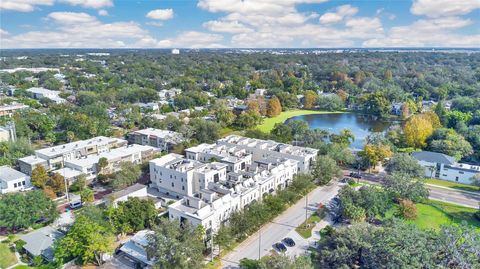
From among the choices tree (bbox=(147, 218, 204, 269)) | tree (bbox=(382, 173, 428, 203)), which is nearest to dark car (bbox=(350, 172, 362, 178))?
tree (bbox=(382, 173, 428, 203))

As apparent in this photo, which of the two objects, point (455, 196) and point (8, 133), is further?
point (8, 133)

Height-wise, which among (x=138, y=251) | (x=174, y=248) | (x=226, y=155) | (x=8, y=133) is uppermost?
(x=8, y=133)

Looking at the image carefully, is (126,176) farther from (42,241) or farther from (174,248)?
(174,248)

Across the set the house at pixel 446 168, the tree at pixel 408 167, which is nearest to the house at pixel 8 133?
the tree at pixel 408 167

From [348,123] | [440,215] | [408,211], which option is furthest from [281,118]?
[408,211]

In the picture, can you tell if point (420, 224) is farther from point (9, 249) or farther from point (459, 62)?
point (459, 62)

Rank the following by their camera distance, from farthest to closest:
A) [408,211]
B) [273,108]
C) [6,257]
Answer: [273,108] → [408,211] → [6,257]

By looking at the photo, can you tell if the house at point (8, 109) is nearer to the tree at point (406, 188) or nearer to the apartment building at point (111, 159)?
the apartment building at point (111, 159)
